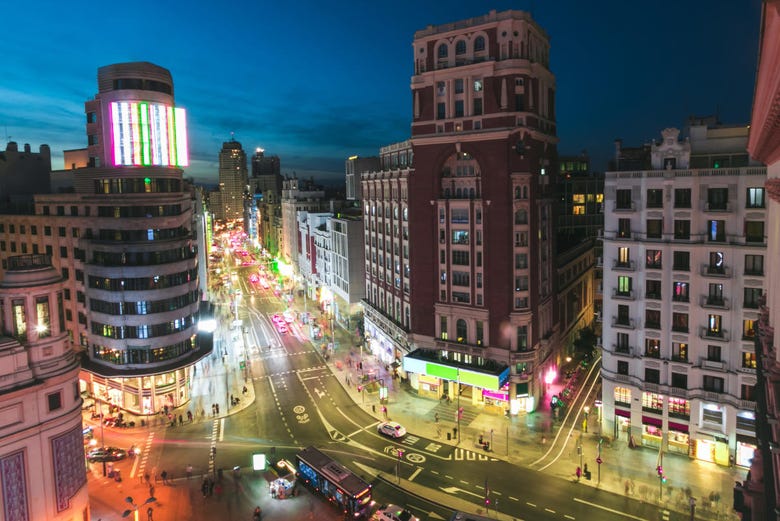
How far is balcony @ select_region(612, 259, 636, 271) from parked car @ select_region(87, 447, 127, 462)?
186ft

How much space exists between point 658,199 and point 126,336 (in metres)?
65.2

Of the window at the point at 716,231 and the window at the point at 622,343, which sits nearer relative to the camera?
the window at the point at 716,231

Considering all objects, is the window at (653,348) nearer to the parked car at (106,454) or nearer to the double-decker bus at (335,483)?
the double-decker bus at (335,483)

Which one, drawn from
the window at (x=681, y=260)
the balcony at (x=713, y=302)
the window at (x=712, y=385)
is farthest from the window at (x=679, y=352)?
the window at (x=681, y=260)

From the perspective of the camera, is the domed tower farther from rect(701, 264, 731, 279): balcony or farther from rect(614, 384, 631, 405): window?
rect(701, 264, 731, 279): balcony

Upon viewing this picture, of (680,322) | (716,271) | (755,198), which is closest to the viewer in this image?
(755,198)

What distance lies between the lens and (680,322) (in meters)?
56.3

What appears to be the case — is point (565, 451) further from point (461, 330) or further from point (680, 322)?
point (461, 330)

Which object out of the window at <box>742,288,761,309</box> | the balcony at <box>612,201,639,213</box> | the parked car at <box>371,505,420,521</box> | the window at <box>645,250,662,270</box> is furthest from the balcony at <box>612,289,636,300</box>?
the parked car at <box>371,505,420,521</box>

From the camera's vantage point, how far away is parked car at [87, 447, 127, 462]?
57.4 meters

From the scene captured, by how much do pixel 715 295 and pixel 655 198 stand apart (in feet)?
36.7

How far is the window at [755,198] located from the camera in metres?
51.2

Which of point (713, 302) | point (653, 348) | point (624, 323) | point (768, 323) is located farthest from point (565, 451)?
point (768, 323)

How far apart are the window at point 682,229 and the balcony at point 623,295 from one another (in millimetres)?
7339
